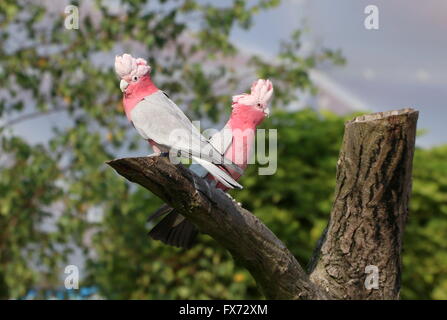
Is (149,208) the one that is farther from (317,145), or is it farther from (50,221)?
(317,145)

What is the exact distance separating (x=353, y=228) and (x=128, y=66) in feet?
3.55

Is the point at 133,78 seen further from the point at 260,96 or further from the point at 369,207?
the point at 369,207

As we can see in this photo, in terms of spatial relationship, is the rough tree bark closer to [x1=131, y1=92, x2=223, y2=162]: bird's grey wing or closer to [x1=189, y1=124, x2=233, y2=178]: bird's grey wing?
[x1=189, y1=124, x2=233, y2=178]: bird's grey wing

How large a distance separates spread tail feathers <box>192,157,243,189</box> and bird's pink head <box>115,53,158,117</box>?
276 mm

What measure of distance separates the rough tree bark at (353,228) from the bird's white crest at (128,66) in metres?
0.44

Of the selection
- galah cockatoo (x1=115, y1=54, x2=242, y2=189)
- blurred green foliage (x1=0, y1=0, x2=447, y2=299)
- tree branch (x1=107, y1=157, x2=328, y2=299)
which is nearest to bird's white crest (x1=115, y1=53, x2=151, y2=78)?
galah cockatoo (x1=115, y1=54, x2=242, y2=189)

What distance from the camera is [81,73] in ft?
14.4

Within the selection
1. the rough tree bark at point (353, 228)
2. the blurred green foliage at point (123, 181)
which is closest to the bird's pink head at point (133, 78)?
the rough tree bark at point (353, 228)

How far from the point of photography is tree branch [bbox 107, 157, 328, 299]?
1.73 meters

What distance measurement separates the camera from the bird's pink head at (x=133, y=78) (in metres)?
1.81

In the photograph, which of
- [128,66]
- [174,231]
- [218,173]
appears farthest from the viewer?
[174,231]

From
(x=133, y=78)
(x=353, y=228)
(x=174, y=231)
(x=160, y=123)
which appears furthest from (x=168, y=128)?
(x=353, y=228)

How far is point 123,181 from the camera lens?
394 centimetres
